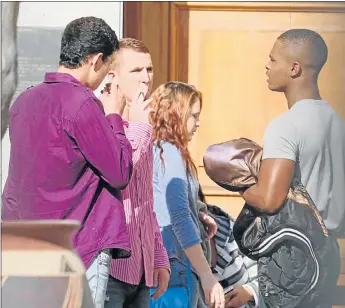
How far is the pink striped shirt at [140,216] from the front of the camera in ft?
13.9

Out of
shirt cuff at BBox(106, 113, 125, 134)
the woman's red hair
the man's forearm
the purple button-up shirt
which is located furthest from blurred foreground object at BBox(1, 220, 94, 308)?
the woman's red hair

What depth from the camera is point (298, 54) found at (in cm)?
468

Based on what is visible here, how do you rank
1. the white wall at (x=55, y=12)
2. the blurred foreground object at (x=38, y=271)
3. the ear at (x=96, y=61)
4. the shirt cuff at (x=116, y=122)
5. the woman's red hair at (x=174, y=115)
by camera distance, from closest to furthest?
the blurred foreground object at (x=38, y=271), the shirt cuff at (x=116, y=122), the ear at (x=96, y=61), the woman's red hair at (x=174, y=115), the white wall at (x=55, y=12)

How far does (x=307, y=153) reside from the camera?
4508 millimetres

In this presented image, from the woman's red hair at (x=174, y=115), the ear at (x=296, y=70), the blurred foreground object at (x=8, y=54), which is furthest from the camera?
the blurred foreground object at (x=8, y=54)

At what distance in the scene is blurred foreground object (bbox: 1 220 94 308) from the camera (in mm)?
2914

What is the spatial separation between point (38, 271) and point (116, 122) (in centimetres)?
117

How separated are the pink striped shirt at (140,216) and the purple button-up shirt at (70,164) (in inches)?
11.3

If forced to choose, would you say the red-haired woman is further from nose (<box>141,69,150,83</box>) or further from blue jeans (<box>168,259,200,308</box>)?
nose (<box>141,69,150,83</box>)

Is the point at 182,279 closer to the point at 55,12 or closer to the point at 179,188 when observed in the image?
the point at 179,188

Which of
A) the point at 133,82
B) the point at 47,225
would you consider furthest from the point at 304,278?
the point at 47,225

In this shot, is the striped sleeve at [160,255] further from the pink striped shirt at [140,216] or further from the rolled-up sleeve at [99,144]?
the rolled-up sleeve at [99,144]

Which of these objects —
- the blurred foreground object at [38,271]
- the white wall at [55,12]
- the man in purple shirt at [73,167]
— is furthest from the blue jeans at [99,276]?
the white wall at [55,12]

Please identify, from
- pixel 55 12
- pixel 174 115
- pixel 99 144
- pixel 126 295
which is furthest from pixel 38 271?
pixel 55 12
